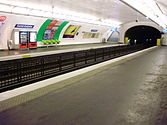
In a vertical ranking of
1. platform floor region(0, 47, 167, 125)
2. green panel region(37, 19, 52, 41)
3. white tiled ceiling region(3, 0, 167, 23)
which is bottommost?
platform floor region(0, 47, 167, 125)

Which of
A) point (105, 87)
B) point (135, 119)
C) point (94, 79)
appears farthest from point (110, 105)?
point (94, 79)

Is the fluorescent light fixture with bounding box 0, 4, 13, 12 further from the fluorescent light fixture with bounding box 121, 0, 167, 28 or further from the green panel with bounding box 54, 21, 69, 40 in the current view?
the green panel with bounding box 54, 21, 69, 40

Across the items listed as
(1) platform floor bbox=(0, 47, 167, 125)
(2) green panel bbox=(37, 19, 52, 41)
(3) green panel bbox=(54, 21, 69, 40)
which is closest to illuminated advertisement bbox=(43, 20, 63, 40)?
(2) green panel bbox=(37, 19, 52, 41)

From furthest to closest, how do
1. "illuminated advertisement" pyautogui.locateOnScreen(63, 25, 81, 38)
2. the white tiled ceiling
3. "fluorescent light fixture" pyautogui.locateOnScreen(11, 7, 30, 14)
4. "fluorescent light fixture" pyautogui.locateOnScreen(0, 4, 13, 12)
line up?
"illuminated advertisement" pyautogui.locateOnScreen(63, 25, 81, 38), the white tiled ceiling, "fluorescent light fixture" pyautogui.locateOnScreen(11, 7, 30, 14), "fluorescent light fixture" pyautogui.locateOnScreen(0, 4, 13, 12)

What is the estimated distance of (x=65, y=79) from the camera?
5.78 metres

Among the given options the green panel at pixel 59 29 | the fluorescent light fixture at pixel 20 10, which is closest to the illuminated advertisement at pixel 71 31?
the green panel at pixel 59 29

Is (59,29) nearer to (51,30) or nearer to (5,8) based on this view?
(51,30)

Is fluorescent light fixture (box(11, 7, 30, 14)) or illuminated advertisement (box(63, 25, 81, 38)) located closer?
fluorescent light fixture (box(11, 7, 30, 14))

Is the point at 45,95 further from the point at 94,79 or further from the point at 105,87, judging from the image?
the point at 94,79

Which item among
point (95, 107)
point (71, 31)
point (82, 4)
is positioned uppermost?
point (82, 4)

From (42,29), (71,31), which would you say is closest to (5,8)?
(42,29)

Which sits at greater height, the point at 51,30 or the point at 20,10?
the point at 20,10

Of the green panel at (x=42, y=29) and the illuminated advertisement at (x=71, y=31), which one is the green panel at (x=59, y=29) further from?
the green panel at (x=42, y=29)

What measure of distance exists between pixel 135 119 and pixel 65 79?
122 inches
